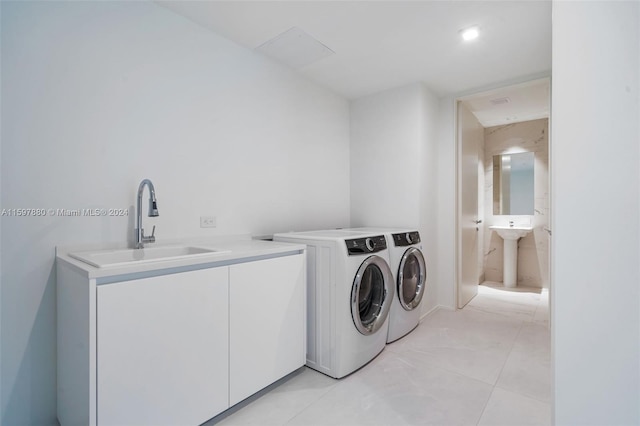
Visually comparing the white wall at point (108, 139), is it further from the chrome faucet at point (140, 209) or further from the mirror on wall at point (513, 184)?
the mirror on wall at point (513, 184)

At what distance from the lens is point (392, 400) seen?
1.65 m

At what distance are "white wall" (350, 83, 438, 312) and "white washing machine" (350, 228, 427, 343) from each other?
13.4 inches

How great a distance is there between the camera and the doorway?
127 inches

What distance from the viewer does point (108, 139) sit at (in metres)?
1.59

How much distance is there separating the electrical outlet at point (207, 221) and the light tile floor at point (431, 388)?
1085 millimetres

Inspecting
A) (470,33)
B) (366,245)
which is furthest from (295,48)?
(366,245)

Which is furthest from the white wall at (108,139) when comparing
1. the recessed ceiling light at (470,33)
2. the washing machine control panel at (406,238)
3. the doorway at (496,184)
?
the doorway at (496,184)

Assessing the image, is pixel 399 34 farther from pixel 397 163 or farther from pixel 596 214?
pixel 596 214

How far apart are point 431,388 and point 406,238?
3.69ft

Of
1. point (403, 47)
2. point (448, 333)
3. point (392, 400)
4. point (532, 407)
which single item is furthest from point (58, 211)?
point (448, 333)

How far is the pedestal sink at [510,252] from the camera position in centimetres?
407

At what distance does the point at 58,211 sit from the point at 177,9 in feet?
4.45

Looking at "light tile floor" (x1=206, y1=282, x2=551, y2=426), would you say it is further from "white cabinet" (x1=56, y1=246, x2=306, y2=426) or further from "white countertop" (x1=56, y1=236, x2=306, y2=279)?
"white countertop" (x1=56, y1=236, x2=306, y2=279)

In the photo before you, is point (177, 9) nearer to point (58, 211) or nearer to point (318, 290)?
point (58, 211)
